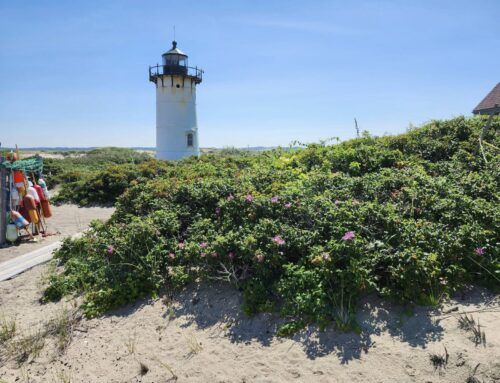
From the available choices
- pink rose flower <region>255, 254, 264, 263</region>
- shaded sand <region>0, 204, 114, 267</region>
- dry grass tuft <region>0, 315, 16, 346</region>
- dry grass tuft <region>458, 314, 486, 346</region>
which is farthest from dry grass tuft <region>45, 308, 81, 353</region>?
dry grass tuft <region>458, 314, 486, 346</region>

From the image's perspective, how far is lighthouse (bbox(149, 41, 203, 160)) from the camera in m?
24.8

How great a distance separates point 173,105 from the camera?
2497 centimetres

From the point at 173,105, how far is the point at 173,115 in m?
0.67

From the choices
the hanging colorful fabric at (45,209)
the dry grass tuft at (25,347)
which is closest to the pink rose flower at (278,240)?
the dry grass tuft at (25,347)

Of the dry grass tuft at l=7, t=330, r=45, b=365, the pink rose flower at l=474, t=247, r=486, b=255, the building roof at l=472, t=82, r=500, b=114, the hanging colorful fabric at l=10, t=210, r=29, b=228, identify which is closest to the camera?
the pink rose flower at l=474, t=247, r=486, b=255

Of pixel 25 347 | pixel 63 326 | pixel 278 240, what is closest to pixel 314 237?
pixel 278 240

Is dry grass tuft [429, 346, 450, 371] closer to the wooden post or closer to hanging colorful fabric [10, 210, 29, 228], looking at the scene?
hanging colorful fabric [10, 210, 29, 228]

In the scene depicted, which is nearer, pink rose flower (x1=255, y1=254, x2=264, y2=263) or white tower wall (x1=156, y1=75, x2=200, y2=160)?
pink rose flower (x1=255, y1=254, x2=264, y2=263)

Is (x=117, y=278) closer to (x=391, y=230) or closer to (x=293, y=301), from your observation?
(x=293, y=301)

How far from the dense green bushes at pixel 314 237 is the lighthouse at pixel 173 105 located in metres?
18.4

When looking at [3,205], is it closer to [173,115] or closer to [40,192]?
[40,192]

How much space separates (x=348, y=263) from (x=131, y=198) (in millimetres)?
4576

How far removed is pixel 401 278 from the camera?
3727 mm

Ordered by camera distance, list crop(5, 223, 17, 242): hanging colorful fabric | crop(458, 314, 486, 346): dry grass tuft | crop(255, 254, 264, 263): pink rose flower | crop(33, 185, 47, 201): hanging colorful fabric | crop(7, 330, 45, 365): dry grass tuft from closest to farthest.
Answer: crop(458, 314, 486, 346): dry grass tuft → crop(7, 330, 45, 365): dry grass tuft → crop(255, 254, 264, 263): pink rose flower → crop(5, 223, 17, 242): hanging colorful fabric → crop(33, 185, 47, 201): hanging colorful fabric
